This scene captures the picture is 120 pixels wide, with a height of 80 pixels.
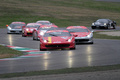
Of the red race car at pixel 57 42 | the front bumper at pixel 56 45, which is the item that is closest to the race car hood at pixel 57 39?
the red race car at pixel 57 42

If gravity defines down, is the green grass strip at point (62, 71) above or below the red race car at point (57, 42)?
below

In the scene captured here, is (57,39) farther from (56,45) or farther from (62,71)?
(62,71)

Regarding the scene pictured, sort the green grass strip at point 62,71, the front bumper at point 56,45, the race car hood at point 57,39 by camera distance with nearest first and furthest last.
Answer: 1. the green grass strip at point 62,71
2. the front bumper at point 56,45
3. the race car hood at point 57,39

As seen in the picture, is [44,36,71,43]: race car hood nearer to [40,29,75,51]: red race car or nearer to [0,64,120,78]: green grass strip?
[40,29,75,51]: red race car

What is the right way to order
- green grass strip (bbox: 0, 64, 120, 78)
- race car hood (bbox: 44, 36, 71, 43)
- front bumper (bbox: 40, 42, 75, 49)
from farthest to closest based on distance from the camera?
race car hood (bbox: 44, 36, 71, 43)
front bumper (bbox: 40, 42, 75, 49)
green grass strip (bbox: 0, 64, 120, 78)

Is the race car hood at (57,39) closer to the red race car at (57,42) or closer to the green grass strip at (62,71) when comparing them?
the red race car at (57,42)

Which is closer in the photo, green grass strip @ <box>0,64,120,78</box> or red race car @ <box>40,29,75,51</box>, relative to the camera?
green grass strip @ <box>0,64,120,78</box>

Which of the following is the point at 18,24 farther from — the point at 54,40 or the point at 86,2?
the point at 86,2

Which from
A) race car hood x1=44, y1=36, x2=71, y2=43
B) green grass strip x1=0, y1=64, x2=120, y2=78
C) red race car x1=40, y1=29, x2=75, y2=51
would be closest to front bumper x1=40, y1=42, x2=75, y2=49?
red race car x1=40, y1=29, x2=75, y2=51

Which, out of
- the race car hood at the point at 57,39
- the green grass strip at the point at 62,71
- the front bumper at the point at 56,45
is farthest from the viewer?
the race car hood at the point at 57,39

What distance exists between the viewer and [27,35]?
33406mm

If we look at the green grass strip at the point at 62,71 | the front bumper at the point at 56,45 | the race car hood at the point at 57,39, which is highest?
the race car hood at the point at 57,39

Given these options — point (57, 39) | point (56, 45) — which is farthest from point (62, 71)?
point (57, 39)

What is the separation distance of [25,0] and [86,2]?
15.2m
